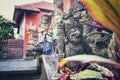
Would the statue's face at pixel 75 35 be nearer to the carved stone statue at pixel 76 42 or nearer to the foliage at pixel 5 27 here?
the carved stone statue at pixel 76 42

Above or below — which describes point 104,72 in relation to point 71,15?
below

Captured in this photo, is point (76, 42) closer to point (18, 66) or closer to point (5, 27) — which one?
point (18, 66)

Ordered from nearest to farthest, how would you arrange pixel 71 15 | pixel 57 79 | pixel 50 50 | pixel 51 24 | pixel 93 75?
pixel 93 75 < pixel 57 79 < pixel 71 15 < pixel 50 50 < pixel 51 24

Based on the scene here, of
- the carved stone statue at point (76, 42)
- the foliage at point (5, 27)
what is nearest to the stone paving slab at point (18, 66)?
the carved stone statue at point (76, 42)

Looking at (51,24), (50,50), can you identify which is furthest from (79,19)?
(51,24)

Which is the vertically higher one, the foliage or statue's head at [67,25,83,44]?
the foliage

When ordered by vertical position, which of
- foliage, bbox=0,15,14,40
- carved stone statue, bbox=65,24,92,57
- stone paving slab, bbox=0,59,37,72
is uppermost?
foliage, bbox=0,15,14,40

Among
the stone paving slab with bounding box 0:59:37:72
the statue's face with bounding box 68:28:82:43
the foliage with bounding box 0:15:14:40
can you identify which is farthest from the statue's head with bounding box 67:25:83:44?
the foliage with bounding box 0:15:14:40

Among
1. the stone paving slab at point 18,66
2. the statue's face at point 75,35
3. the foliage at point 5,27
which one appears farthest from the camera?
the foliage at point 5,27

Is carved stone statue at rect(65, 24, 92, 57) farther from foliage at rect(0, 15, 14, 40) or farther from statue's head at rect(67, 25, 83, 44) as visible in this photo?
foliage at rect(0, 15, 14, 40)

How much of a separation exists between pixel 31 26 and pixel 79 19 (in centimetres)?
686

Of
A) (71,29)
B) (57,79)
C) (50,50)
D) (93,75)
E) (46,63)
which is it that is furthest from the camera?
(50,50)

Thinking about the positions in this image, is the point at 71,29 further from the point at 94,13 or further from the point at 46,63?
the point at 94,13

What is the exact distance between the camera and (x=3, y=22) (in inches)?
442
